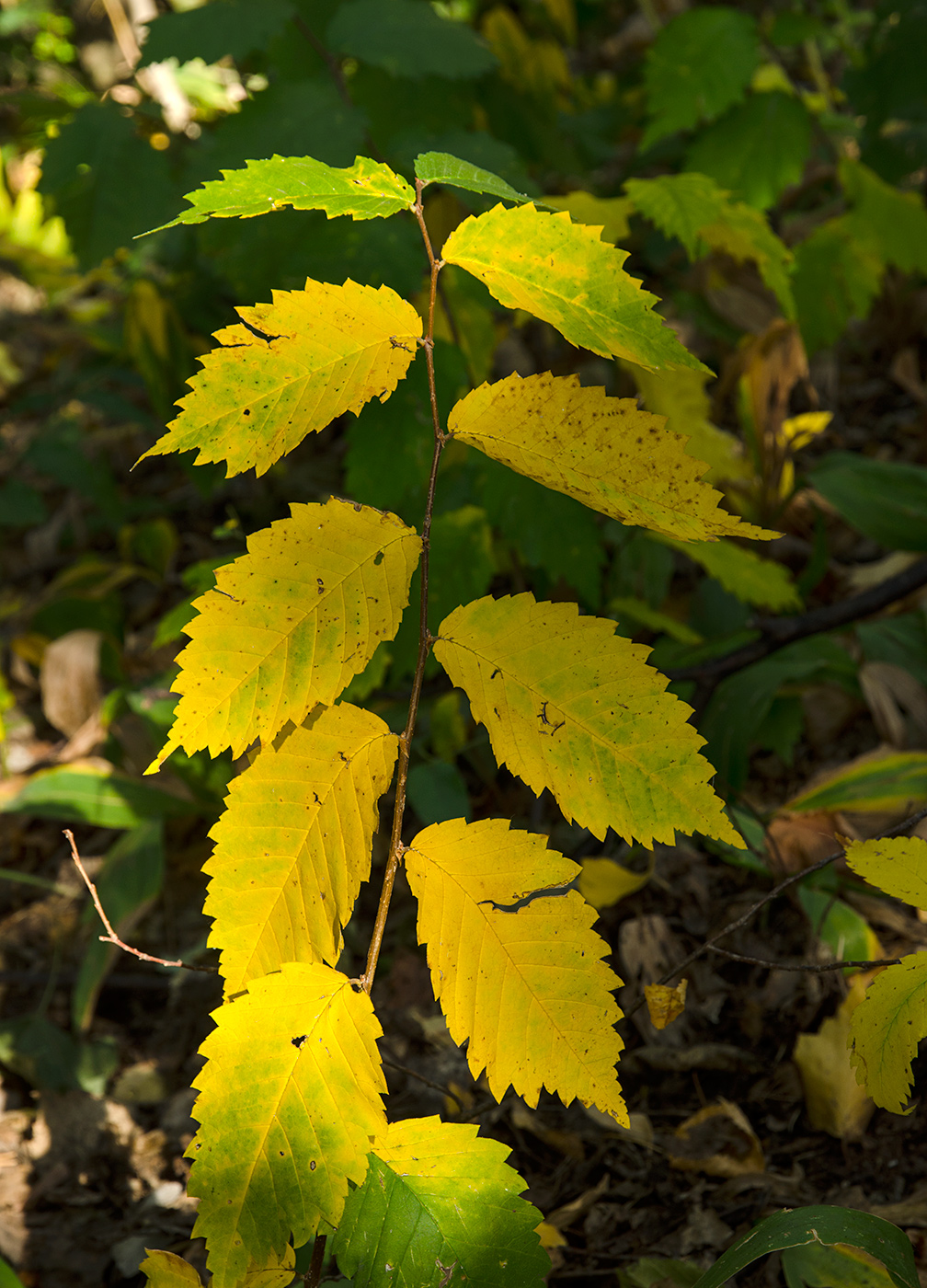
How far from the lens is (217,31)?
1600 mm

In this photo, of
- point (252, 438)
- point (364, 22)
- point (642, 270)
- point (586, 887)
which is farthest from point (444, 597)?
point (642, 270)

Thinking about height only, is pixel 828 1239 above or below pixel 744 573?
below

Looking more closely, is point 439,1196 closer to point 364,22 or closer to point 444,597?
point 444,597

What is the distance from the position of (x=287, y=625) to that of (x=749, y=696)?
3.11ft

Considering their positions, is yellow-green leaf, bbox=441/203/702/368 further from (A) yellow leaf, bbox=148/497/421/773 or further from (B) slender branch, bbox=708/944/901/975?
(B) slender branch, bbox=708/944/901/975

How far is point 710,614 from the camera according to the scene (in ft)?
5.86

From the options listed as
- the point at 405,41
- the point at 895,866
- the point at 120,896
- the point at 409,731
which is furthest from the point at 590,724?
the point at 405,41

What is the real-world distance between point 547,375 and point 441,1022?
101 centimetres

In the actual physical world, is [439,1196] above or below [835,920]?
above

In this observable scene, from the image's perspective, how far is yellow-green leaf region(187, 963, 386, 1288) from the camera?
61cm

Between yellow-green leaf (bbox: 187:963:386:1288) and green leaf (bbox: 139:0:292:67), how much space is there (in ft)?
5.06

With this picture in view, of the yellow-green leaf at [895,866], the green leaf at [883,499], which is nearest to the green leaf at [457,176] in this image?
the yellow-green leaf at [895,866]

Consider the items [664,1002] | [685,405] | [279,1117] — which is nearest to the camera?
[279,1117]

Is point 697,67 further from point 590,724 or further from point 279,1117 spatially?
point 279,1117
